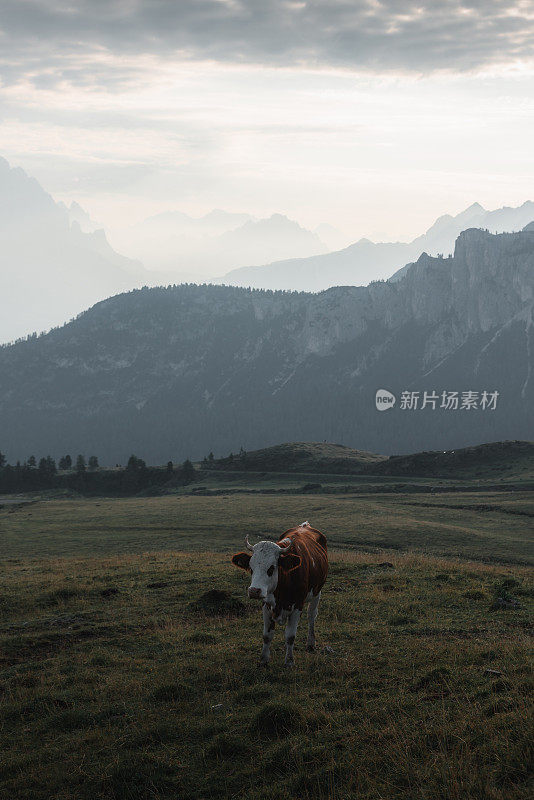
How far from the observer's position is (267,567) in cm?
1530

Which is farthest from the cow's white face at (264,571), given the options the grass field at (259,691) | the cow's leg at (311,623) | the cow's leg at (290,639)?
the cow's leg at (311,623)

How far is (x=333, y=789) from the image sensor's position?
9.27 meters

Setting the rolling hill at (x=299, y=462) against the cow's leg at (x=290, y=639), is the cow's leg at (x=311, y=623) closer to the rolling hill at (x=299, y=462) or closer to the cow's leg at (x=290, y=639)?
the cow's leg at (x=290, y=639)

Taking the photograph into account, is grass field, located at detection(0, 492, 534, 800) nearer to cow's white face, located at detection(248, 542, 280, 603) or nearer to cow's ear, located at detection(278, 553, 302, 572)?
A: cow's white face, located at detection(248, 542, 280, 603)

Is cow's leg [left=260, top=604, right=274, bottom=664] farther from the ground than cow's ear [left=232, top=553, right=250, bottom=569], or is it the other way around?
cow's ear [left=232, top=553, right=250, bottom=569]

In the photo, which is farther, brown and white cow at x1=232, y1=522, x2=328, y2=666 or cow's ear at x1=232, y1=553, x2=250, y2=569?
cow's ear at x1=232, y1=553, x2=250, y2=569

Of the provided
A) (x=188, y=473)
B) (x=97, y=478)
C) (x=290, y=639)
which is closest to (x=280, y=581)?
(x=290, y=639)

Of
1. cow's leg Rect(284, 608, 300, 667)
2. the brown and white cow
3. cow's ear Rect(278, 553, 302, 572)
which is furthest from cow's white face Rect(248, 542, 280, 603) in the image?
cow's leg Rect(284, 608, 300, 667)

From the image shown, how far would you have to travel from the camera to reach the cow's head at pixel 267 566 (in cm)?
1505

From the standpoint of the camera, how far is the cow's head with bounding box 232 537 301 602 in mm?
15055

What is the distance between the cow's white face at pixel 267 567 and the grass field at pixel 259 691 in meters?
1.97

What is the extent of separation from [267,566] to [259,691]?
2.81 metres

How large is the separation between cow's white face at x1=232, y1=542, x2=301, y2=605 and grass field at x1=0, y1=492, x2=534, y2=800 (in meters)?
1.97

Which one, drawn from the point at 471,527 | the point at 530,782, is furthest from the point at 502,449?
the point at 530,782
